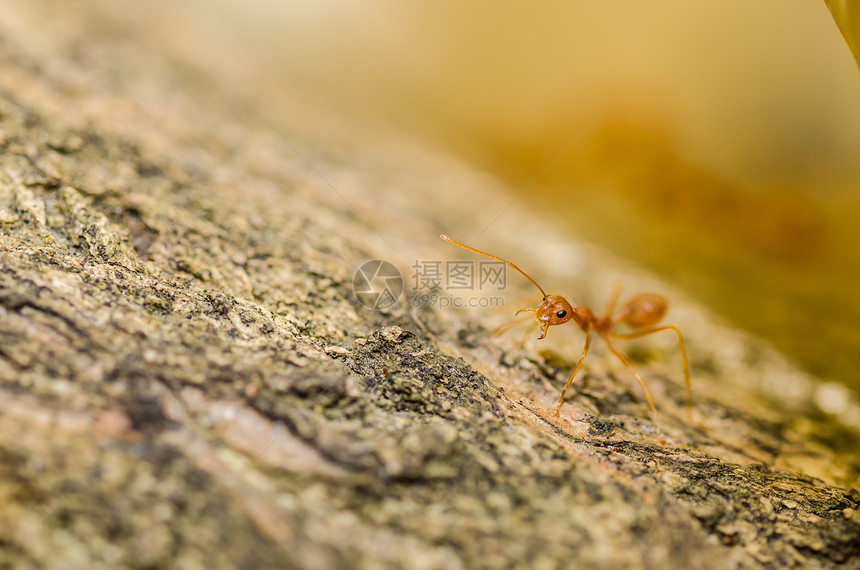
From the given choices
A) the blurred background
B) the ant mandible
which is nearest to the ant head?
the ant mandible

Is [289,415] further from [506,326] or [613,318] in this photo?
[613,318]

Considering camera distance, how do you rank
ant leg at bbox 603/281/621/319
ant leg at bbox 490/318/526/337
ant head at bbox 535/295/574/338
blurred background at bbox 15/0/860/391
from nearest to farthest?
ant head at bbox 535/295/574/338 → ant leg at bbox 490/318/526/337 → ant leg at bbox 603/281/621/319 → blurred background at bbox 15/0/860/391

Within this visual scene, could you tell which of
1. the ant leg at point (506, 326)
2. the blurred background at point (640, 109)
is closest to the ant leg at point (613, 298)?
the blurred background at point (640, 109)

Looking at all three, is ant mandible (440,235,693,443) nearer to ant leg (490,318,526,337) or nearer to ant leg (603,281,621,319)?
ant leg (603,281,621,319)

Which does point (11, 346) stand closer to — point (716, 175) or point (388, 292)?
point (388, 292)

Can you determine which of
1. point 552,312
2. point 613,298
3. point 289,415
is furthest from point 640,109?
point 289,415

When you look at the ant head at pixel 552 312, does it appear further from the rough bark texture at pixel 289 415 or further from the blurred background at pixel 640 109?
the blurred background at pixel 640 109
